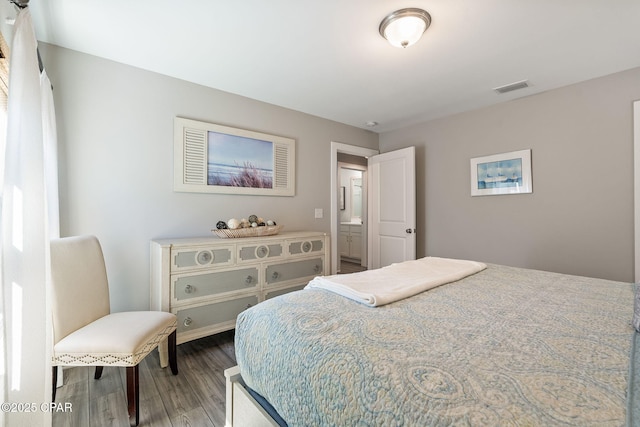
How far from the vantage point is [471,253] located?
3.26 metres

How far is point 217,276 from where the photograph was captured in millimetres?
2221

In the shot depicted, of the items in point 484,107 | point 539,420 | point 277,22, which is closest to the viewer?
point 539,420

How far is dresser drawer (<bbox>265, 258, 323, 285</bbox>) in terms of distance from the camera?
2.54 metres

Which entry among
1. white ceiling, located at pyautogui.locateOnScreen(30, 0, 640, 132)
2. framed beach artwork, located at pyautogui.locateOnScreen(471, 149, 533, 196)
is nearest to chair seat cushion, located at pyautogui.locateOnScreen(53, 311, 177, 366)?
white ceiling, located at pyautogui.locateOnScreen(30, 0, 640, 132)

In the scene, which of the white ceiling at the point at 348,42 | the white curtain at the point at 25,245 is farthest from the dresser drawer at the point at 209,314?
the white ceiling at the point at 348,42

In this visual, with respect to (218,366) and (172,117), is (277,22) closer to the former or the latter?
(172,117)

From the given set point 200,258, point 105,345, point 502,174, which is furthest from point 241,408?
point 502,174

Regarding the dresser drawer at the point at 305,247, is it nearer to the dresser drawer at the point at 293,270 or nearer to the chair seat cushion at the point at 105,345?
the dresser drawer at the point at 293,270

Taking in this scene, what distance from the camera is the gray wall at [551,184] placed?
2.37 meters

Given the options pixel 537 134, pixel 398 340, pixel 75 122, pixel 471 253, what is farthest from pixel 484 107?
pixel 75 122

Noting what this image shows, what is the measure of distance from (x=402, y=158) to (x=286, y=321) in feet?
10.3

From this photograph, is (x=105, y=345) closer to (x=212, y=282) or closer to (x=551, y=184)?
(x=212, y=282)

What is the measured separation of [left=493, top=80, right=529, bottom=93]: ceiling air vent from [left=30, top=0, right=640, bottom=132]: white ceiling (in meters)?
0.05

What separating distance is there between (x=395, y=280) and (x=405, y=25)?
156 cm
